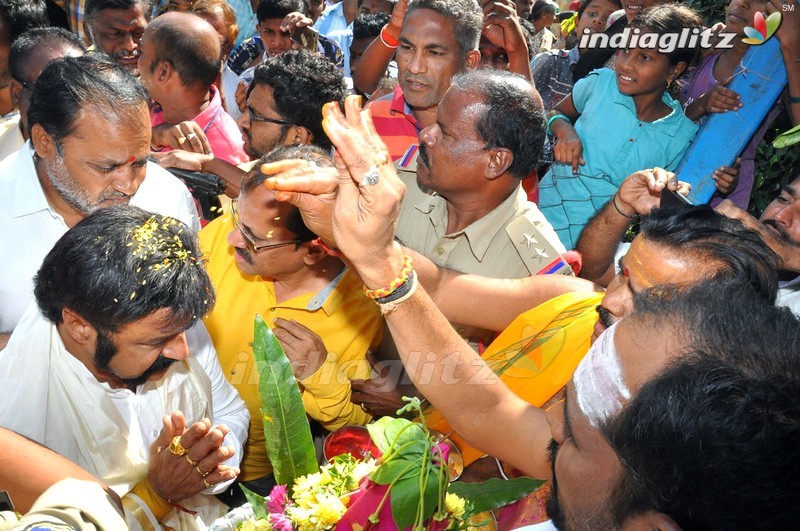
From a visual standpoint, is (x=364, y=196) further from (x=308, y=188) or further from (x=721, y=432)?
(x=721, y=432)

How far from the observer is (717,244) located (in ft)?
6.59

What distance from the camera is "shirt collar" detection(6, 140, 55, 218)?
9.00 feet

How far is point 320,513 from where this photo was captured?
4.85 feet

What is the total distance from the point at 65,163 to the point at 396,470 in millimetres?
2073

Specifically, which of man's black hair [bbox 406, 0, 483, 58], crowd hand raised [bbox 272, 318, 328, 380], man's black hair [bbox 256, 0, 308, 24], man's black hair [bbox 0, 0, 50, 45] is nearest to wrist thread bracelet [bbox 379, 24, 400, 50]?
man's black hair [bbox 406, 0, 483, 58]

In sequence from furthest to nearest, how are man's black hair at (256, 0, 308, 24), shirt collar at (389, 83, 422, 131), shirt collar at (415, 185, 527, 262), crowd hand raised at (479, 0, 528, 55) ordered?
1. man's black hair at (256, 0, 308, 24)
2. crowd hand raised at (479, 0, 528, 55)
3. shirt collar at (389, 83, 422, 131)
4. shirt collar at (415, 185, 527, 262)

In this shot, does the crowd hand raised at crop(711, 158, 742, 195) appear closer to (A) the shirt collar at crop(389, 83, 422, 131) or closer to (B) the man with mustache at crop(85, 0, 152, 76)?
(A) the shirt collar at crop(389, 83, 422, 131)

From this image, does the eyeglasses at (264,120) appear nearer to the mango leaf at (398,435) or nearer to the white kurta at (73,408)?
the white kurta at (73,408)

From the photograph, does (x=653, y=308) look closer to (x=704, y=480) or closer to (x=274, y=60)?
(x=704, y=480)

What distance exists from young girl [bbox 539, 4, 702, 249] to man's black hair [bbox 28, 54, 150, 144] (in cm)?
253

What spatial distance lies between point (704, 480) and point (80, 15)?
251 inches

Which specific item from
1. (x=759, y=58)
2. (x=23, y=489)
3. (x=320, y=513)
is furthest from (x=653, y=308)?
(x=759, y=58)

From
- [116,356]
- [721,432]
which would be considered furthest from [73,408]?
[721,432]

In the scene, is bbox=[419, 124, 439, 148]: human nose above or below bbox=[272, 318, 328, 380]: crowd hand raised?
above
